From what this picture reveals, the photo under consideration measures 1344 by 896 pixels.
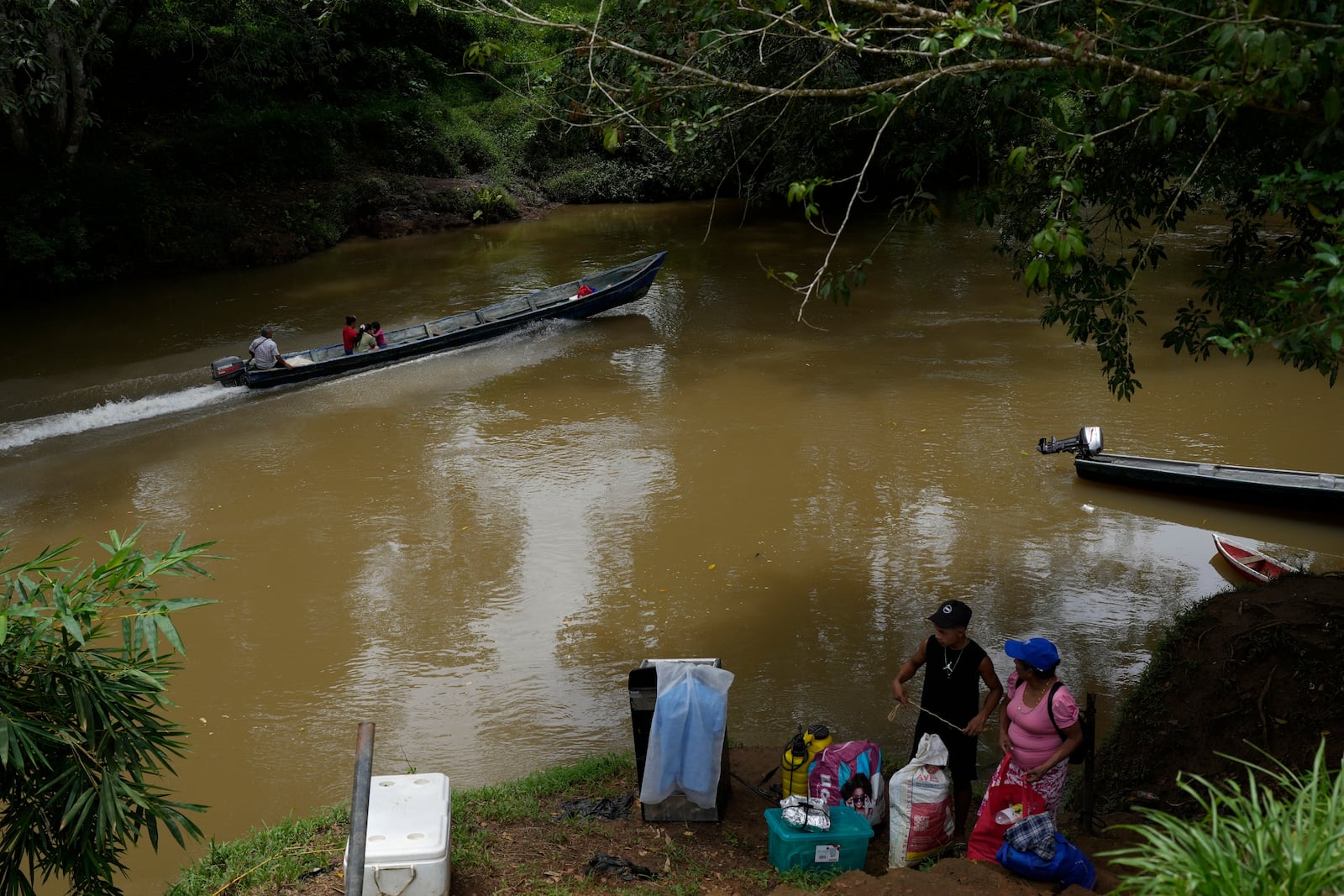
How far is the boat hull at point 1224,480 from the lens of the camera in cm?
1036

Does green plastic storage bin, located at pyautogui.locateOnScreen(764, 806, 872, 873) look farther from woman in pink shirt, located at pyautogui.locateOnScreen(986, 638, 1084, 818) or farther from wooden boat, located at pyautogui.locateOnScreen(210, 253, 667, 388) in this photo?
wooden boat, located at pyautogui.locateOnScreen(210, 253, 667, 388)

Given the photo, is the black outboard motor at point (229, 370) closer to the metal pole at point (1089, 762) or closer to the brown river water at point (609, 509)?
the brown river water at point (609, 509)

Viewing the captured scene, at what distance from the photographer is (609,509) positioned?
1148cm

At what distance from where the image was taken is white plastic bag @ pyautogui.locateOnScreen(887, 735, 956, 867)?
5.18m

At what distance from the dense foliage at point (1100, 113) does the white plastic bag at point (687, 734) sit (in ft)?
7.44

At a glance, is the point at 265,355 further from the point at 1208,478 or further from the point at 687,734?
the point at 1208,478

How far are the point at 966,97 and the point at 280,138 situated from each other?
21342 mm

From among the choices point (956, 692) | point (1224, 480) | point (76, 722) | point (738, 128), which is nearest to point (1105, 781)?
point (956, 692)

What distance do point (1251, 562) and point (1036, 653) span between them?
5.69 meters

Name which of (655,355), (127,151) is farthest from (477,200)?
(655,355)

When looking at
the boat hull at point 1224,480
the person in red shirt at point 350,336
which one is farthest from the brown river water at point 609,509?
the person in red shirt at point 350,336

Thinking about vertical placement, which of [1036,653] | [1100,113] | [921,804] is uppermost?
[1100,113]

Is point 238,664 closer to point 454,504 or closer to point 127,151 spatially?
point 454,504

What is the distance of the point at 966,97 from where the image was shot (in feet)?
32.6
